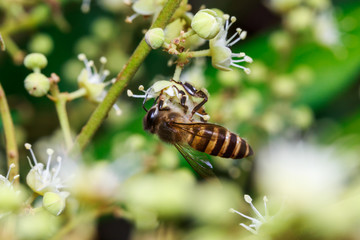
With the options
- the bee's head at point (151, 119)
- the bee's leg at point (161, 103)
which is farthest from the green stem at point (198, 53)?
the bee's head at point (151, 119)

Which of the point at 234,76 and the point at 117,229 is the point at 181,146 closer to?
the point at 234,76

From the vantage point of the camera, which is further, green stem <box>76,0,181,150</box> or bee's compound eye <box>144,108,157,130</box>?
bee's compound eye <box>144,108,157,130</box>

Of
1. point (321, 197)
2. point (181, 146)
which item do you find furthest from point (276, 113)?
point (181, 146)

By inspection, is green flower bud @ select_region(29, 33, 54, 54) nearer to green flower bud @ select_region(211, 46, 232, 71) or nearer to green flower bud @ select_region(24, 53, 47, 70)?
green flower bud @ select_region(24, 53, 47, 70)

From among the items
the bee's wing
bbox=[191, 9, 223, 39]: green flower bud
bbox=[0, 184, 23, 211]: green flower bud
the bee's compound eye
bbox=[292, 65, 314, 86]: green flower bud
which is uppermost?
bbox=[292, 65, 314, 86]: green flower bud

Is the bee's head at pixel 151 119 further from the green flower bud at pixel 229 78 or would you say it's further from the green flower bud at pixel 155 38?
the green flower bud at pixel 229 78

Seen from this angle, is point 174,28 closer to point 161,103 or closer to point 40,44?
point 161,103

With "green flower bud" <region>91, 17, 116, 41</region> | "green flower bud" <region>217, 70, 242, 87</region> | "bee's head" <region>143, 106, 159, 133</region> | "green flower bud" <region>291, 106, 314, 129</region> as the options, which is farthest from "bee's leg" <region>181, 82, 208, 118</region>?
"green flower bud" <region>91, 17, 116, 41</region>

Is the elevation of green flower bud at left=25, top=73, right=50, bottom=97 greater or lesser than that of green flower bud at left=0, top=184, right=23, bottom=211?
greater
